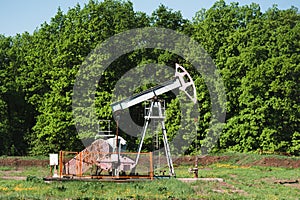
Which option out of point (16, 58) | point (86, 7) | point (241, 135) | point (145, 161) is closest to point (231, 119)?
point (241, 135)

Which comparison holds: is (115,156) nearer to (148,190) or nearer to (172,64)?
(148,190)

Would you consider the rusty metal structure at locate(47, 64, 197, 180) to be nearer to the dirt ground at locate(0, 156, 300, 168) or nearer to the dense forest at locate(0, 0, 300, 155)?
the dirt ground at locate(0, 156, 300, 168)

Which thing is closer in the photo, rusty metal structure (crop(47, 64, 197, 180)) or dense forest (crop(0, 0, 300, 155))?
rusty metal structure (crop(47, 64, 197, 180))

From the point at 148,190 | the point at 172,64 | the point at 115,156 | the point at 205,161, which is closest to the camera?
the point at 148,190

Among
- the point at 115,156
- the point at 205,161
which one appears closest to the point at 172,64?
the point at 205,161

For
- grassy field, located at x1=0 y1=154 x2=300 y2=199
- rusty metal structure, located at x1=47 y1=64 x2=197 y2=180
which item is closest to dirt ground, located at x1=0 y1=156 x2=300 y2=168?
grassy field, located at x1=0 y1=154 x2=300 y2=199

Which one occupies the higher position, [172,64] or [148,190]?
[172,64]

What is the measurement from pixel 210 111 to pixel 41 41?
55.1 ft

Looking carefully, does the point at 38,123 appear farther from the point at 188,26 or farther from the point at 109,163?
the point at 109,163

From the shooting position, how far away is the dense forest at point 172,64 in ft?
131

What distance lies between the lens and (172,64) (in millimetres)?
43531

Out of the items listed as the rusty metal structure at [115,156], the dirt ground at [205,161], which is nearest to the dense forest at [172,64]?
the dirt ground at [205,161]

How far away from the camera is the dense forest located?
39812 mm

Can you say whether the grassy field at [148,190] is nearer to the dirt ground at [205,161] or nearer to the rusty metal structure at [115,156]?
the rusty metal structure at [115,156]
